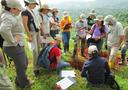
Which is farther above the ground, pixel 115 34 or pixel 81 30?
pixel 115 34

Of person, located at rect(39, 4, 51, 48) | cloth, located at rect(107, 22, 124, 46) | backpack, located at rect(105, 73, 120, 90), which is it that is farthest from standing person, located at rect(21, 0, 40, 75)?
cloth, located at rect(107, 22, 124, 46)

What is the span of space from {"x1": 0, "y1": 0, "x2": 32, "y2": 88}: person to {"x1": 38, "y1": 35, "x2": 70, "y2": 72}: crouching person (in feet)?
3.53

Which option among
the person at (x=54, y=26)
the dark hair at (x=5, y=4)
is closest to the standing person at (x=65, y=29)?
the person at (x=54, y=26)

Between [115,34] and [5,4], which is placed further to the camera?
[115,34]

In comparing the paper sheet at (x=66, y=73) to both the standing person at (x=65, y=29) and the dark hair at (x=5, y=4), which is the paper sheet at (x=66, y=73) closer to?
the dark hair at (x=5, y=4)

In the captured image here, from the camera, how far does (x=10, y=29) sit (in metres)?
7.35

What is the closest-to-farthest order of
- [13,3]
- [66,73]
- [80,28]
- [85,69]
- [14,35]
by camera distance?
1. [13,3]
2. [14,35]
3. [85,69]
4. [66,73]
5. [80,28]

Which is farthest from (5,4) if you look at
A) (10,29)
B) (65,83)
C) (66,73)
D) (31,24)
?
(66,73)

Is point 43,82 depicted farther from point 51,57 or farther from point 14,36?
point 14,36

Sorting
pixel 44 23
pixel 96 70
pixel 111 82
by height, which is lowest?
pixel 111 82

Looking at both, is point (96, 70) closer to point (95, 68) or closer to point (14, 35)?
point (95, 68)

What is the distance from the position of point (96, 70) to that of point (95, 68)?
0.20 feet

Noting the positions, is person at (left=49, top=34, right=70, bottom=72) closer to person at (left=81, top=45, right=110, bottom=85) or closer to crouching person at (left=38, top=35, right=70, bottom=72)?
crouching person at (left=38, top=35, right=70, bottom=72)

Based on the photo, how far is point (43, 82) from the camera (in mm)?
8906
